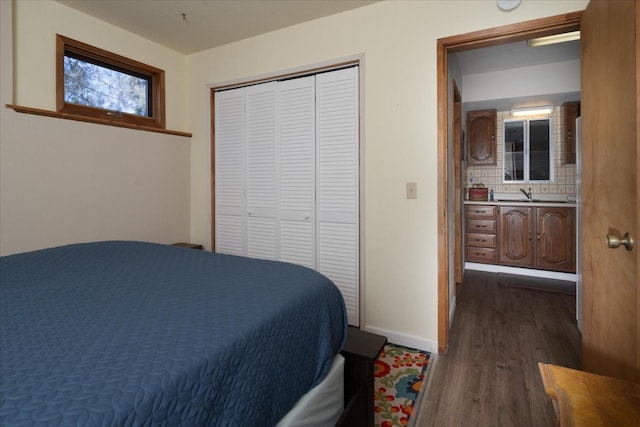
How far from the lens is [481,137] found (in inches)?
185

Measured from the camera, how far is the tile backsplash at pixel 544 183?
446 centimetres

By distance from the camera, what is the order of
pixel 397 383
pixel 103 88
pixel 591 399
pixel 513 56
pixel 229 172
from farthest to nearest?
pixel 513 56 → pixel 229 172 → pixel 103 88 → pixel 397 383 → pixel 591 399

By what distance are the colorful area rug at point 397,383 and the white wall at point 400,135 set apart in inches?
6.0

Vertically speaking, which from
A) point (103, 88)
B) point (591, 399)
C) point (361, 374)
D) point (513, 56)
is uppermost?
point (513, 56)

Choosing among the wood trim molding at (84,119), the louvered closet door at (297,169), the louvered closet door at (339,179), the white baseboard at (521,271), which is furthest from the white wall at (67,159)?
the white baseboard at (521,271)

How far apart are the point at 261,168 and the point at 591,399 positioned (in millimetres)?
2604

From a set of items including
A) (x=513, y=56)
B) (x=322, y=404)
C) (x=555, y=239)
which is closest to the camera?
(x=322, y=404)

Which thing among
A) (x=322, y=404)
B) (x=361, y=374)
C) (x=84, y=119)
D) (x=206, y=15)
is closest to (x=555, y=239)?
(x=361, y=374)

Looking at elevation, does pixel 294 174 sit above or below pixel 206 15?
below

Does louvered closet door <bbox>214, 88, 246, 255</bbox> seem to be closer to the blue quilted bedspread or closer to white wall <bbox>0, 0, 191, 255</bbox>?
white wall <bbox>0, 0, 191, 255</bbox>

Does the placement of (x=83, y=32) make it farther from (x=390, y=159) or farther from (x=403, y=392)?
(x=403, y=392)

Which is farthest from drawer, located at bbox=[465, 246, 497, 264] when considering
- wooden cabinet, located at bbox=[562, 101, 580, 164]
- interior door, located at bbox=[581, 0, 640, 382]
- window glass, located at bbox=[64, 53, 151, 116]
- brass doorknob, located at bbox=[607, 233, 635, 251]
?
window glass, located at bbox=[64, 53, 151, 116]

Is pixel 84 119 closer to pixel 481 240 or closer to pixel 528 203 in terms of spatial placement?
pixel 481 240

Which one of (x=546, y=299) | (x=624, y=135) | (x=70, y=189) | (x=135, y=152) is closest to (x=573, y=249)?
(x=546, y=299)
